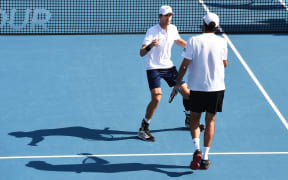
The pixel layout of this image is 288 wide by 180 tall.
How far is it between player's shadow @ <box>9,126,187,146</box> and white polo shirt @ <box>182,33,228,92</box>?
174 cm

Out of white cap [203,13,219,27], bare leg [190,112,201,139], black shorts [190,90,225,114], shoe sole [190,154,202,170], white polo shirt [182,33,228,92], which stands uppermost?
white cap [203,13,219,27]

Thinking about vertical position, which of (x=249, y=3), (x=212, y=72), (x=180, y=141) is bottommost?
(x=180, y=141)

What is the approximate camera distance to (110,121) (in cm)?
906

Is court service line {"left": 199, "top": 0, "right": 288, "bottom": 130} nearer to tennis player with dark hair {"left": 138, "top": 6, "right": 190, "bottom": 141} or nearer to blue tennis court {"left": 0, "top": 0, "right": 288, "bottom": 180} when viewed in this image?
blue tennis court {"left": 0, "top": 0, "right": 288, "bottom": 180}

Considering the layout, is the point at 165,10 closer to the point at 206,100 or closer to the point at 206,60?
the point at 206,60

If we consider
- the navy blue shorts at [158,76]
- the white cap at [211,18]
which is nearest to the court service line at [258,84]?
the navy blue shorts at [158,76]

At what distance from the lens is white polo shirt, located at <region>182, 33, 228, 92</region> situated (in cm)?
699

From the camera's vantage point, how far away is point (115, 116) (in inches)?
363

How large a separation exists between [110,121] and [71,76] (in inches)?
80.2

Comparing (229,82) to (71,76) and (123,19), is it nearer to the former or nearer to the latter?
(71,76)

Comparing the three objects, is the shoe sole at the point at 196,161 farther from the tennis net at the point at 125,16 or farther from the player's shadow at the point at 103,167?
the tennis net at the point at 125,16

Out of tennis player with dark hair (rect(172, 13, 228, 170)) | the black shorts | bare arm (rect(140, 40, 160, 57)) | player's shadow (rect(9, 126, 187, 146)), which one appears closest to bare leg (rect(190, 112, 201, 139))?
tennis player with dark hair (rect(172, 13, 228, 170))

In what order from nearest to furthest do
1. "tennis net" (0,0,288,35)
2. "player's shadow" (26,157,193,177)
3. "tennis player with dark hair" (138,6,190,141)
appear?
"player's shadow" (26,157,193,177) → "tennis player with dark hair" (138,6,190,141) → "tennis net" (0,0,288,35)

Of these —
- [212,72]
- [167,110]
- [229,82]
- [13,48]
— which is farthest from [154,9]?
[212,72]
